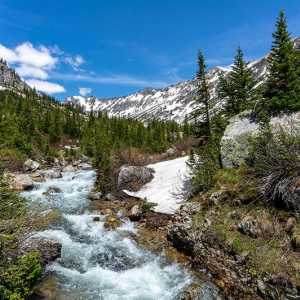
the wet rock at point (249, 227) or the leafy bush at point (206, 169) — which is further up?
the leafy bush at point (206, 169)

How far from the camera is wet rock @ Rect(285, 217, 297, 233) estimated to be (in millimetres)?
12416

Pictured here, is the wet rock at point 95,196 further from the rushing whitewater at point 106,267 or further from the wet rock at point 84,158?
the wet rock at point 84,158

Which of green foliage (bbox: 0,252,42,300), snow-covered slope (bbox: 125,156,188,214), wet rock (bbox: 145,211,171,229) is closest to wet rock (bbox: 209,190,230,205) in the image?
wet rock (bbox: 145,211,171,229)

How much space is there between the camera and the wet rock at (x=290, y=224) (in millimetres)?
12416

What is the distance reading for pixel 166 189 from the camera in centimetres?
2561

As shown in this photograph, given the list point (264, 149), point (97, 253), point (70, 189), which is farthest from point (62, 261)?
point (70, 189)

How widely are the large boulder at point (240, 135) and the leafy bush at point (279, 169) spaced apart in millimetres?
1773

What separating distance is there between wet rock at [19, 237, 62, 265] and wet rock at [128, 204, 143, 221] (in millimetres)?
6824

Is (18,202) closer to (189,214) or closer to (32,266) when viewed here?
(32,266)

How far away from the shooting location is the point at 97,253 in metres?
17.0

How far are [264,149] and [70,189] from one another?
22985 mm

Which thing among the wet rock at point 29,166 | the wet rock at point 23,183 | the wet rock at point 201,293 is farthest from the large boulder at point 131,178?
the wet rock at point 29,166

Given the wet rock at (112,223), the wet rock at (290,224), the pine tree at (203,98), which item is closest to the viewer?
the wet rock at (290,224)

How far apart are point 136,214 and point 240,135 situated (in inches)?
372
